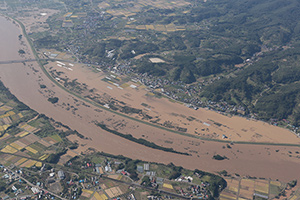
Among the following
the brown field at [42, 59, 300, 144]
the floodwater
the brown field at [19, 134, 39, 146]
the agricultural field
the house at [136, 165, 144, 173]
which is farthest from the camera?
the brown field at [42, 59, 300, 144]

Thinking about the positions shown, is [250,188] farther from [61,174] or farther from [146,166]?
[61,174]

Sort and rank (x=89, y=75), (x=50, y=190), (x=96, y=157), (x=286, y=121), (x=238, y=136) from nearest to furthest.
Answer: (x=50, y=190) < (x=96, y=157) < (x=238, y=136) < (x=286, y=121) < (x=89, y=75)

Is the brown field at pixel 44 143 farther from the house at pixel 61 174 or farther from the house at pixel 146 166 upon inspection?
the house at pixel 146 166

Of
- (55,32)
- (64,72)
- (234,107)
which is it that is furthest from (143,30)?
(234,107)

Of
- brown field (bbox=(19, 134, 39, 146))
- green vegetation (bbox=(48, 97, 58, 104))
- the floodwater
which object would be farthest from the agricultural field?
green vegetation (bbox=(48, 97, 58, 104))

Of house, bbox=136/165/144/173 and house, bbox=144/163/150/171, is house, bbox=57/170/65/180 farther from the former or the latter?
house, bbox=144/163/150/171

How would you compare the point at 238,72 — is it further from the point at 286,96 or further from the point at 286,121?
the point at 286,121

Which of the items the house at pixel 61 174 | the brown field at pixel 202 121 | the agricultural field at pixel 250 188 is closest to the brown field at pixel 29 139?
the house at pixel 61 174

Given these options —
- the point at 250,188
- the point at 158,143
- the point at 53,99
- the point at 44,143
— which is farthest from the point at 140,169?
the point at 53,99
